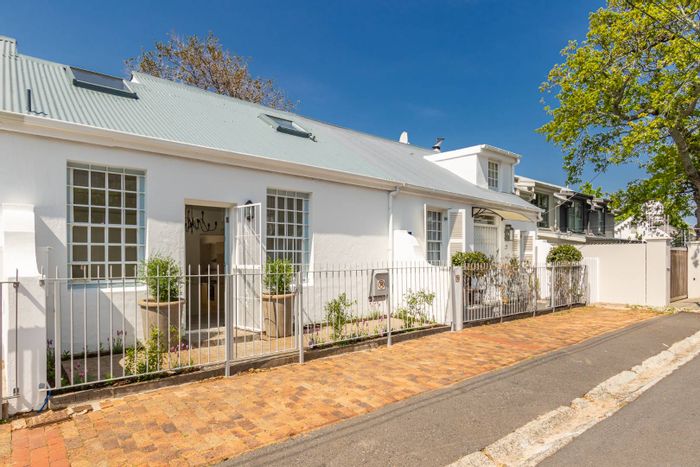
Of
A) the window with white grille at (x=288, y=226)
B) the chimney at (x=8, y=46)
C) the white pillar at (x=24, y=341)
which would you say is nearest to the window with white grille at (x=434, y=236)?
the window with white grille at (x=288, y=226)

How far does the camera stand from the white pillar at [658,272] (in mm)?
13664

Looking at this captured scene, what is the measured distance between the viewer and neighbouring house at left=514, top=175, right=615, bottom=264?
2170 centimetres

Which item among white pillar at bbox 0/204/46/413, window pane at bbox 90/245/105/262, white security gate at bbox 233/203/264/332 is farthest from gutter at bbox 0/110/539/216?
white pillar at bbox 0/204/46/413

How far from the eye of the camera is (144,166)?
7.29 m

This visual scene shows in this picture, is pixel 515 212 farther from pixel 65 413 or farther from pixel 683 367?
pixel 65 413

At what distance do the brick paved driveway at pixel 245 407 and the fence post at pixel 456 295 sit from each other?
4.48ft

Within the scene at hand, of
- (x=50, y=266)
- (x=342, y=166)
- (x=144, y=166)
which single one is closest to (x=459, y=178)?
(x=342, y=166)

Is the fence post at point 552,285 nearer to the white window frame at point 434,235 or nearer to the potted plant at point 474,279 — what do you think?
the potted plant at point 474,279

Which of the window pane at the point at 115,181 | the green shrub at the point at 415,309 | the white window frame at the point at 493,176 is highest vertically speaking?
the white window frame at the point at 493,176

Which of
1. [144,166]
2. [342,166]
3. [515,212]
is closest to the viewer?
[144,166]

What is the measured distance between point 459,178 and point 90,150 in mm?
12700

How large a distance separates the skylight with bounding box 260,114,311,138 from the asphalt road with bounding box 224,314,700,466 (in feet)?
26.0

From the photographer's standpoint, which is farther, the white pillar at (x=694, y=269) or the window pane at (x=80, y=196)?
the white pillar at (x=694, y=269)

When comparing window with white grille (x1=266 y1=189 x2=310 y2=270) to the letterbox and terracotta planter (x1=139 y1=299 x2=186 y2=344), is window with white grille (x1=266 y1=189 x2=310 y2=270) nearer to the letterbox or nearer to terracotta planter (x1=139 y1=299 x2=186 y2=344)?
the letterbox
